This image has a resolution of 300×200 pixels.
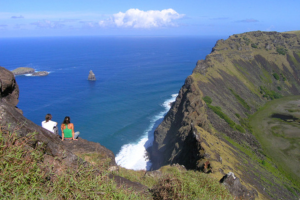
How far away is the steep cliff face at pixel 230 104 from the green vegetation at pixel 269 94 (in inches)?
16.3

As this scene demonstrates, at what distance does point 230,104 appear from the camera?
6662cm

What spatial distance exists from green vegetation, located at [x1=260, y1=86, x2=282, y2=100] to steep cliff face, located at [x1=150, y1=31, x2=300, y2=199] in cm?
41

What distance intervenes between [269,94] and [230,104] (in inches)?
1303

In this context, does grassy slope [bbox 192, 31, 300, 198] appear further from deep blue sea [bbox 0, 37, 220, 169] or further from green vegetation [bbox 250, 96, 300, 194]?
deep blue sea [bbox 0, 37, 220, 169]

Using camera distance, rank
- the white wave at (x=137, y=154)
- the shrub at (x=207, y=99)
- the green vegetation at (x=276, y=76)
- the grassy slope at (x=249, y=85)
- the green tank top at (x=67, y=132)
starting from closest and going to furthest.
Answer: the green tank top at (x=67, y=132) < the grassy slope at (x=249, y=85) < the white wave at (x=137, y=154) < the shrub at (x=207, y=99) < the green vegetation at (x=276, y=76)

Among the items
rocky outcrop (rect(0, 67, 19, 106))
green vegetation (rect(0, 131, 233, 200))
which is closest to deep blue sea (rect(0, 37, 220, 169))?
rocky outcrop (rect(0, 67, 19, 106))

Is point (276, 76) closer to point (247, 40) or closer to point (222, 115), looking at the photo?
point (247, 40)

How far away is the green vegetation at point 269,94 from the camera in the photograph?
87.4 meters

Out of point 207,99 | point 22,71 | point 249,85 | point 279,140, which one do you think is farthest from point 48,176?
point 22,71

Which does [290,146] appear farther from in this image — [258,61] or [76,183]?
[258,61]

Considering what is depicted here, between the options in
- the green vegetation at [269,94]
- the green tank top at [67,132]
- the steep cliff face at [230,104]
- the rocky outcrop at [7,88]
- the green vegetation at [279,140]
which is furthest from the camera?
the green vegetation at [269,94]

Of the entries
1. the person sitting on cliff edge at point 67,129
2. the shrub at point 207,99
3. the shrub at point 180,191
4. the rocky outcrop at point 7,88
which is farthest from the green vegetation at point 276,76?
the rocky outcrop at point 7,88

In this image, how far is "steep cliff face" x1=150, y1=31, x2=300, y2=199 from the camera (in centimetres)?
3145

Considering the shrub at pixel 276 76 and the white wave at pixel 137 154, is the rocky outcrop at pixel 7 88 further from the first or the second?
the shrub at pixel 276 76
